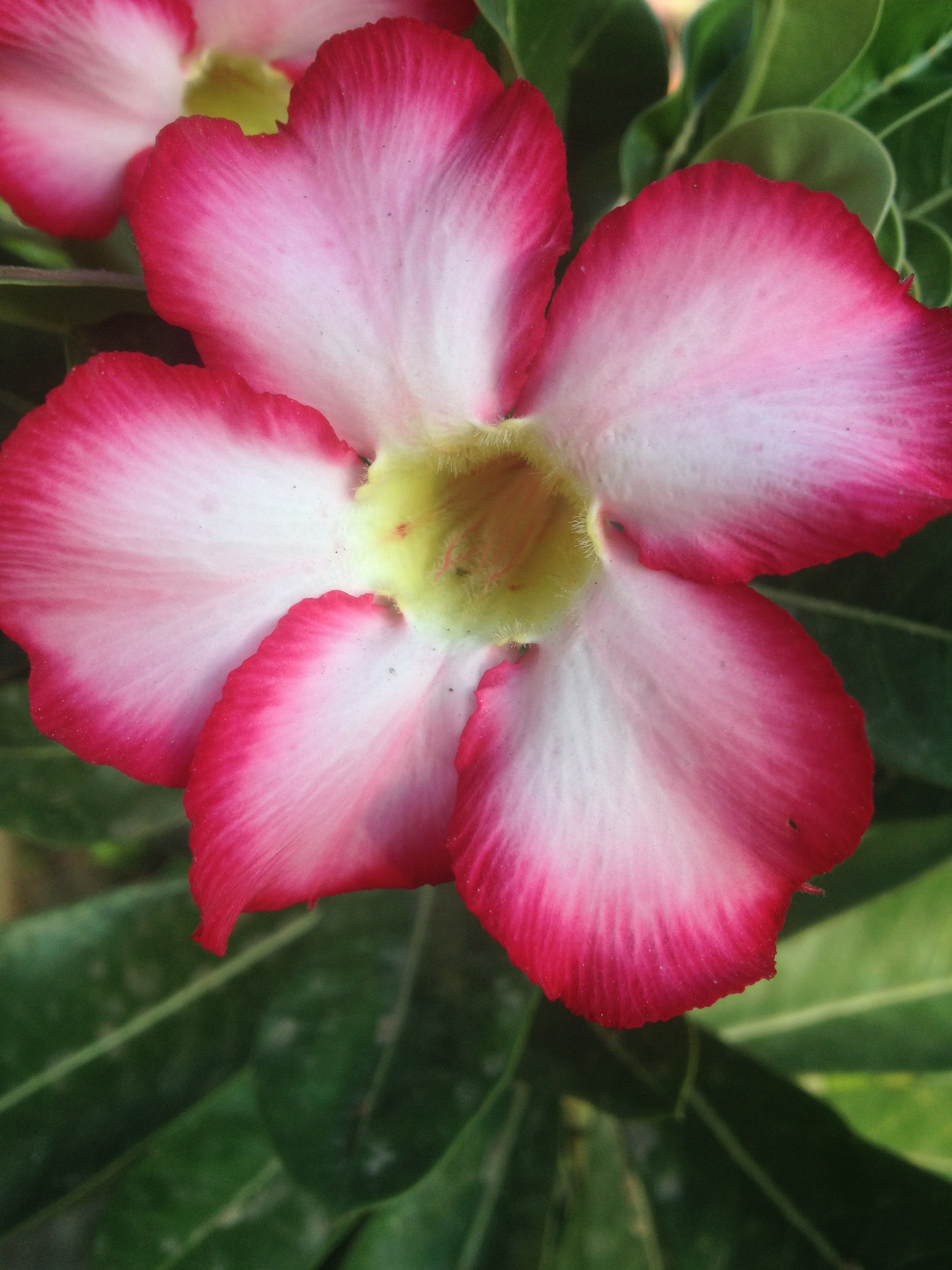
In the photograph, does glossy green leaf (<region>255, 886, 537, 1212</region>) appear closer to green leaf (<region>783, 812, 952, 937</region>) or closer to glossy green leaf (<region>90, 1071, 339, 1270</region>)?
glossy green leaf (<region>90, 1071, 339, 1270</region>)

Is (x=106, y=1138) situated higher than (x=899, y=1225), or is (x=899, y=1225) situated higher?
(x=899, y=1225)

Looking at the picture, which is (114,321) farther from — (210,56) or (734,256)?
(734,256)

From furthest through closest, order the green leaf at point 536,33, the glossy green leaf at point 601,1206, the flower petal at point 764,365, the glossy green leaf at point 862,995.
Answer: the glossy green leaf at point 862,995
the glossy green leaf at point 601,1206
the green leaf at point 536,33
the flower petal at point 764,365

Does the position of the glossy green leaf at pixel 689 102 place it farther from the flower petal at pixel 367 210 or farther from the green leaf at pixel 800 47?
the flower petal at pixel 367 210

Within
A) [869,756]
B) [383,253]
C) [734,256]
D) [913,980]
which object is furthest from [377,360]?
[913,980]

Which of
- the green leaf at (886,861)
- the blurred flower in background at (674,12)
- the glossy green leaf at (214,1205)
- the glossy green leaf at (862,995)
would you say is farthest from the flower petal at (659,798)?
the blurred flower in background at (674,12)

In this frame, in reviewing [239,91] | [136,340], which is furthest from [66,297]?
[239,91]

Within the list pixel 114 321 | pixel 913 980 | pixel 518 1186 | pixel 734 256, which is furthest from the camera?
pixel 913 980
